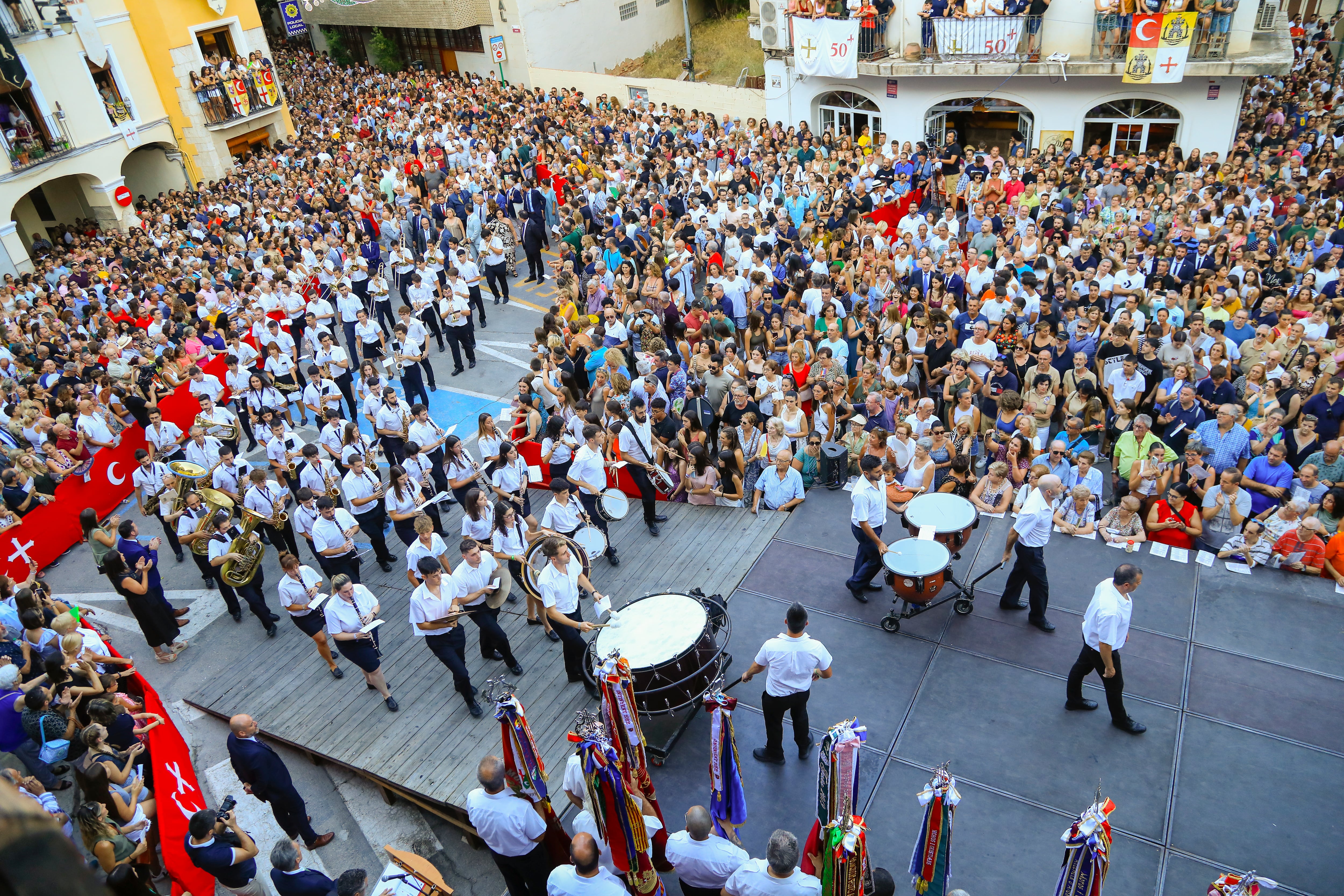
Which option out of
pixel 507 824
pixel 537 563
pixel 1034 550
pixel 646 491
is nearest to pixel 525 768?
pixel 507 824

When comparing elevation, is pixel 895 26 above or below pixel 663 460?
above

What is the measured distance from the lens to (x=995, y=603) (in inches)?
333

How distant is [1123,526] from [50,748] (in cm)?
1050

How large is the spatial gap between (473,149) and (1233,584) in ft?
71.2

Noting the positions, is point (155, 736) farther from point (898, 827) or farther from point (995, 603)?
point (995, 603)

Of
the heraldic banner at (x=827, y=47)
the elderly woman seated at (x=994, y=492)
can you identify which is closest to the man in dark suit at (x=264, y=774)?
the elderly woman seated at (x=994, y=492)

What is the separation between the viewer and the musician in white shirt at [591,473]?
371 inches

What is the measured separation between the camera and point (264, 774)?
6.84 meters

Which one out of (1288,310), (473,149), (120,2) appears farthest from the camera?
(120,2)

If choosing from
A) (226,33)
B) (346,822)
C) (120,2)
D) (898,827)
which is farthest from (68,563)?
(226,33)

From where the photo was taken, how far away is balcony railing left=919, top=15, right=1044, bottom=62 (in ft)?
60.2

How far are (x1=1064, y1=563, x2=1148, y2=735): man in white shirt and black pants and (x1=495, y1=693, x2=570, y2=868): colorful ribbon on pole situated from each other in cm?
419

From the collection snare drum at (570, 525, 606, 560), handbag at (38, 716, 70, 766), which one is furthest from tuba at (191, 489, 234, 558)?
snare drum at (570, 525, 606, 560)

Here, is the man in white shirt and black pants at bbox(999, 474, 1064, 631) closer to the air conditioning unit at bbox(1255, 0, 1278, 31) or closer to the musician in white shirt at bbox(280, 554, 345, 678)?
the musician in white shirt at bbox(280, 554, 345, 678)
